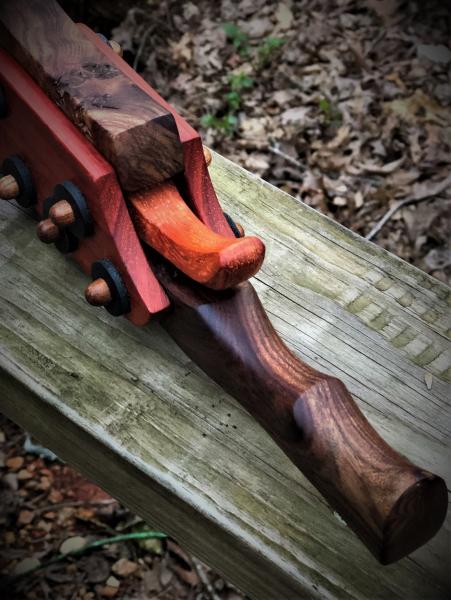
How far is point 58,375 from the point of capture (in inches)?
58.2

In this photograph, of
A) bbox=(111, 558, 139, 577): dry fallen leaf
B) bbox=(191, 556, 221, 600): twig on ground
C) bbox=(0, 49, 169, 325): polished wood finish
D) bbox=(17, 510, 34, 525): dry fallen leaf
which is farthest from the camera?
bbox=(17, 510, 34, 525): dry fallen leaf

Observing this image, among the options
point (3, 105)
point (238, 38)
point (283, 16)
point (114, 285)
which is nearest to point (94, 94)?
point (3, 105)

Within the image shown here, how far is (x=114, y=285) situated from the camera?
145 cm

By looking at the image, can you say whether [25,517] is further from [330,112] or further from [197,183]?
[330,112]

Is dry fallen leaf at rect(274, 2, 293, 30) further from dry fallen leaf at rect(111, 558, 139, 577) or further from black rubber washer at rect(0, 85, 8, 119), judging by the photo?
dry fallen leaf at rect(111, 558, 139, 577)

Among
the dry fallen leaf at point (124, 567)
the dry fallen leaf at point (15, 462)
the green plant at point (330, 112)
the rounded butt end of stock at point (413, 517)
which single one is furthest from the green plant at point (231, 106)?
the rounded butt end of stock at point (413, 517)

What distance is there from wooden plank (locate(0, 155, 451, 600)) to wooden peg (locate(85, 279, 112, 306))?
132 mm

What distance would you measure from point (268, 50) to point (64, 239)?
253 centimetres

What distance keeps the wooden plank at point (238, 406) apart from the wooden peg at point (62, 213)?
23cm

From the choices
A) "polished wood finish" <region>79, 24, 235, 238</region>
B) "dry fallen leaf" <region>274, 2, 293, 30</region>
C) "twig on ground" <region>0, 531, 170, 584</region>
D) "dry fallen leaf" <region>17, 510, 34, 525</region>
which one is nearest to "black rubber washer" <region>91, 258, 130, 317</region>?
"polished wood finish" <region>79, 24, 235, 238</region>

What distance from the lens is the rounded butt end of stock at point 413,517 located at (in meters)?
1.04

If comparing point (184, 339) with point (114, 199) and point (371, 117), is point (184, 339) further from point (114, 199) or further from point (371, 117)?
point (371, 117)

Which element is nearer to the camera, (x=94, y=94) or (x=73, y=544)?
(x=94, y=94)

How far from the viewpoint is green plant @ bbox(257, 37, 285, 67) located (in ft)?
12.2
